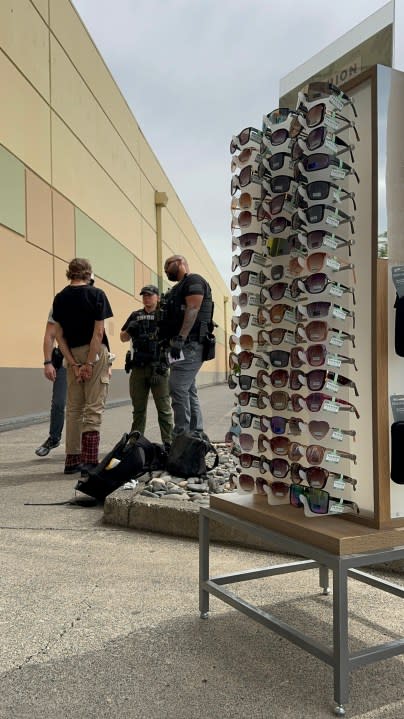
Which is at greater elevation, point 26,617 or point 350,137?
point 350,137

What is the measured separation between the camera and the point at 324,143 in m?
1.96

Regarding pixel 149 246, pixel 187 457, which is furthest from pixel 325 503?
pixel 149 246

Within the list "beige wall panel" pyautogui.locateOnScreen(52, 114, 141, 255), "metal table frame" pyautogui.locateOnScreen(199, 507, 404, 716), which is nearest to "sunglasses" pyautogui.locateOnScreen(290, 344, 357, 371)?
"metal table frame" pyautogui.locateOnScreen(199, 507, 404, 716)

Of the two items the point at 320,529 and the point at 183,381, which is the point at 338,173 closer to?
the point at 320,529

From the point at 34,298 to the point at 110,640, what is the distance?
30.2 ft

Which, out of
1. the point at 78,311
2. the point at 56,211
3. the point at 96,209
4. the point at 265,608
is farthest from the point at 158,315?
the point at 96,209

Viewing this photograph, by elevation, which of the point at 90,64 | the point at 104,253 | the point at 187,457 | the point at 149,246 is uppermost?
the point at 90,64

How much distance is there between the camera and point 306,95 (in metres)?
2.07

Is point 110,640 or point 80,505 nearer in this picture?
point 110,640

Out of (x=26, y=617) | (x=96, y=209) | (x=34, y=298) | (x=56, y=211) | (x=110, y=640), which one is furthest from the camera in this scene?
(x=96, y=209)

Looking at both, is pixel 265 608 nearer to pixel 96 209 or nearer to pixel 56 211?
pixel 56 211

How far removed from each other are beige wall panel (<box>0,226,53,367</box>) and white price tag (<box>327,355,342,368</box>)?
27.8ft

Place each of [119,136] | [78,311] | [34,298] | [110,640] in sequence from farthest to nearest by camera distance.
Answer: [119,136], [34,298], [78,311], [110,640]

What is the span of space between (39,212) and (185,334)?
7.06 m
